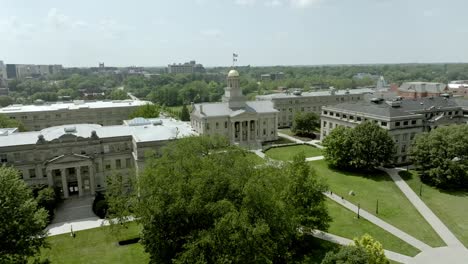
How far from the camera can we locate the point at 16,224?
30250 mm

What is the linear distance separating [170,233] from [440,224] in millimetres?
39697

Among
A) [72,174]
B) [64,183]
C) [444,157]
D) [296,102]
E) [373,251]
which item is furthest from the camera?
[296,102]

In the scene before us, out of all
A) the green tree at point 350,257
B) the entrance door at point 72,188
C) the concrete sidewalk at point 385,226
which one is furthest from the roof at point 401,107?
the entrance door at point 72,188

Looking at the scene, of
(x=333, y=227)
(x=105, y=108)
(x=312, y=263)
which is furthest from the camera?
(x=105, y=108)

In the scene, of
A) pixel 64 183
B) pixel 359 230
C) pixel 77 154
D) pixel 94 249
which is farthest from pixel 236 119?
pixel 94 249

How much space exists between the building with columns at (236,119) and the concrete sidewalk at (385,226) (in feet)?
121

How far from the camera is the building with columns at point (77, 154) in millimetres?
56750

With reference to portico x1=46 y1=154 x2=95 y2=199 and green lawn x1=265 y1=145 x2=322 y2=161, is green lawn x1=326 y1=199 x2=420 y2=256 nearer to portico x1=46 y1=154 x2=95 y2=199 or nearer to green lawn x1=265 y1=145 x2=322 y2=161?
green lawn x1=265 y1=145 x2=322 y2=161

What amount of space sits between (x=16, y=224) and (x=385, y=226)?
44614 mm

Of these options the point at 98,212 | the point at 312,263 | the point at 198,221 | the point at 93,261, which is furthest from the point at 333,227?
the point at 98,212

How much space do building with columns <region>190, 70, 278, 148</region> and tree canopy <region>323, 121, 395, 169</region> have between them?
25564mm

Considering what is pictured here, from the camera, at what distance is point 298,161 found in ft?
137

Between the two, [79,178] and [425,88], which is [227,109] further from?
[425,88]

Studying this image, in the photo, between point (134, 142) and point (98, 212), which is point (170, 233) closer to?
point (98, 212)
